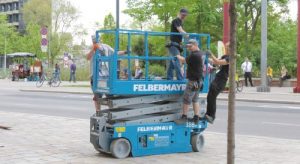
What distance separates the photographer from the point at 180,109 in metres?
9.57

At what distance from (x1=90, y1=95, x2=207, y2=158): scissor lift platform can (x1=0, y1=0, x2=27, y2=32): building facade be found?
119 metres

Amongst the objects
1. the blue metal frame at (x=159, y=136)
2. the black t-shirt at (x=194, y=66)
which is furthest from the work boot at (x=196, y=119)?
the black t-shirt at (x=194, y=66)

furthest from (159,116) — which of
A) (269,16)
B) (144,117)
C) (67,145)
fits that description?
(269,16)

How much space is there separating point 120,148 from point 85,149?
1.06m

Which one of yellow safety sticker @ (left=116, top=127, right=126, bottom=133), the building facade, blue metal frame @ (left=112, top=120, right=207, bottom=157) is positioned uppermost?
the building facade

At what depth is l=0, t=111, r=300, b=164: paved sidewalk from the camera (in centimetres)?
851

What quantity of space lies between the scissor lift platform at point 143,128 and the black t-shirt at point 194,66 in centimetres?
50

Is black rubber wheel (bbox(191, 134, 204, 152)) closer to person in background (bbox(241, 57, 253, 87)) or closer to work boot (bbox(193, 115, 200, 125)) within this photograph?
work boot (bbox(193, 115, 200, 125))

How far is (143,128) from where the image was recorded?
8.95 m

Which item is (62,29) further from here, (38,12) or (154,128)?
(154,128)

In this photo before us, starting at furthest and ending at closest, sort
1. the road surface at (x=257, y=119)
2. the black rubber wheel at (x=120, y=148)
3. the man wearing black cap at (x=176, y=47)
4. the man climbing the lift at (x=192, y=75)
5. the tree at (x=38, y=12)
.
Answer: the tree at (x=38, y=12) < the road surface at (x=257, y=119) < the man wearing black cap at (x=176, y=47) < the man climbing the lift at (x=192, y=75) < the black rubber wheel at (x=120, y=148)

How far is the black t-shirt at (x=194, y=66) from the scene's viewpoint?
9.27 metres

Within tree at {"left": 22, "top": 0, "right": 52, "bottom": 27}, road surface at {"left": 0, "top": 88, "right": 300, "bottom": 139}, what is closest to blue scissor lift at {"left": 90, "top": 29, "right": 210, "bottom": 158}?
road surface at {"left": 0, "top": 88, "right": 300, "bottom": 139}

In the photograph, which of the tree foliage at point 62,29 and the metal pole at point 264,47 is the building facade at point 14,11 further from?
the metal pole at point 264,47
